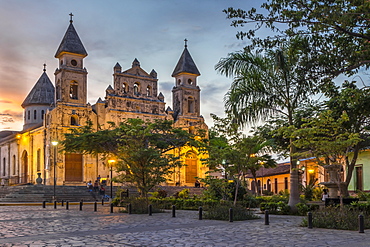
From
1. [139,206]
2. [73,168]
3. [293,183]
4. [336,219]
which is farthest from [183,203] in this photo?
[73,168]

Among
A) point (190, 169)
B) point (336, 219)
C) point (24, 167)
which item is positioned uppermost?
point (24, 167)

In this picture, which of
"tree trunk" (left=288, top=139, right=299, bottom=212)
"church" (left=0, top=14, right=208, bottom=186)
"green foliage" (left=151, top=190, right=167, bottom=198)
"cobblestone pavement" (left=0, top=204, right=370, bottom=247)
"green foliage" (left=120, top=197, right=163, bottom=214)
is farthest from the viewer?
"church" (left=0, top=14, right=208, bottom=186)

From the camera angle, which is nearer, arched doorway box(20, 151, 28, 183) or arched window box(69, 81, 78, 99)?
arched window box(69, 81, 78, 99)

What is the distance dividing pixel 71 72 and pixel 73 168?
947 cm

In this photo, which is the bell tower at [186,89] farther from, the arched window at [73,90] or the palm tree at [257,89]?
the palm tree at [257,89]

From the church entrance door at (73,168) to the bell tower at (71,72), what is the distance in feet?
17.6

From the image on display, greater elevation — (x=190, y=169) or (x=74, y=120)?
(x=74, y=120)

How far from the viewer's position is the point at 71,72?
46250mm

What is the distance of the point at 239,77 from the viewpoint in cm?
1906

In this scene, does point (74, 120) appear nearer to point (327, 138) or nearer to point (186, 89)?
point (186, 89)

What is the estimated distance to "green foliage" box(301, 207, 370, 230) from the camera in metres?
13.3

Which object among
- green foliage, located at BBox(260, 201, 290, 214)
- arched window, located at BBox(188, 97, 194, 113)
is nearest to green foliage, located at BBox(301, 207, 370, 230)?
green foliage, located at BBox(260, 201, 290, 214)

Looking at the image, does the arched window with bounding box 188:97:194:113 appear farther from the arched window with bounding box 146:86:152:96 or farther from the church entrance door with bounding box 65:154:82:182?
the church entrance door with bounding box 65:154:82:182

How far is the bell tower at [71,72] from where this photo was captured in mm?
45844
